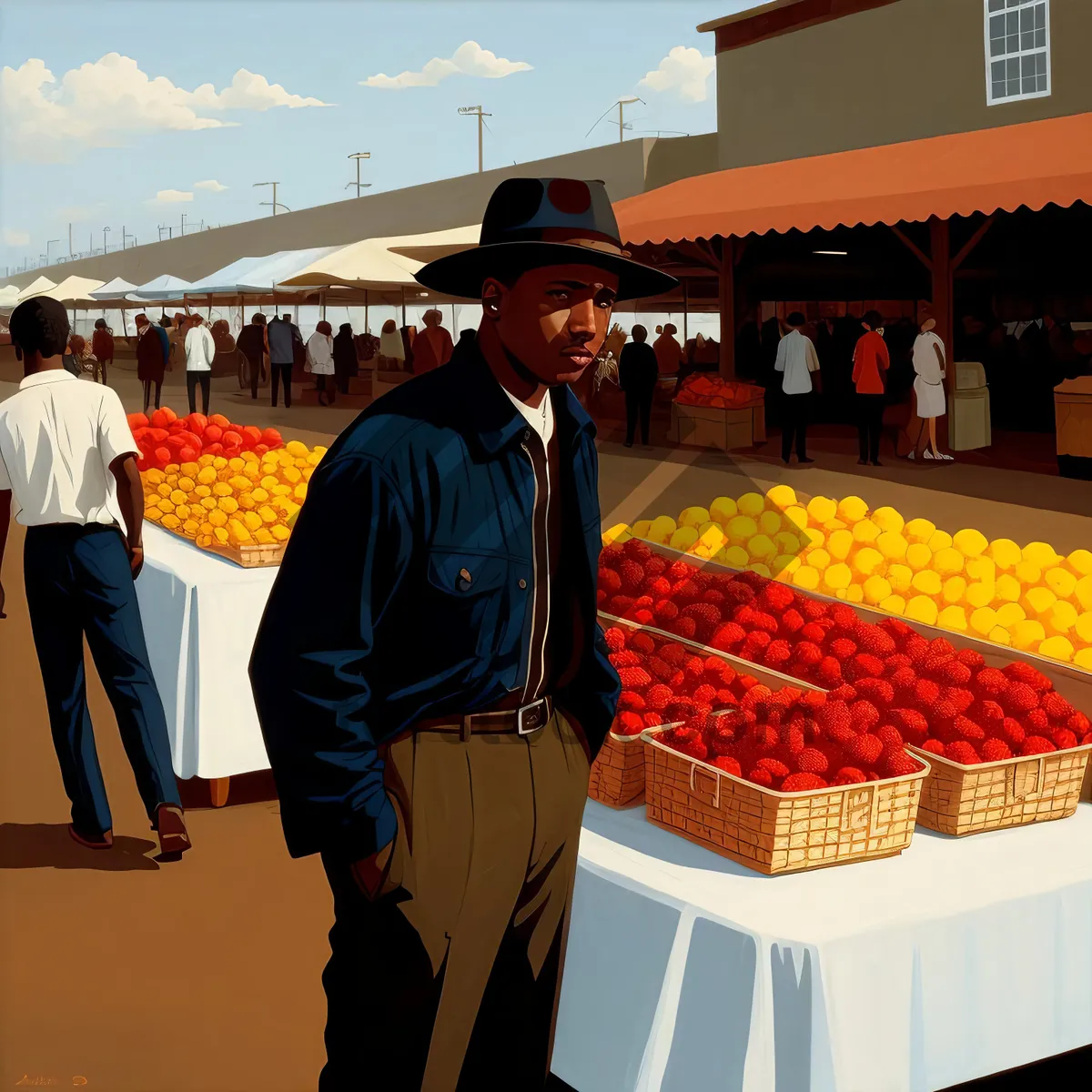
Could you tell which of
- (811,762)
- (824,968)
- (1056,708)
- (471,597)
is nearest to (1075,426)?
(1056,708)

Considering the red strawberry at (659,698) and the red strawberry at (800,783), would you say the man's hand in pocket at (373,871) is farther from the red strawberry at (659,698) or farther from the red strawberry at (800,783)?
the red strawberry at (659,698)

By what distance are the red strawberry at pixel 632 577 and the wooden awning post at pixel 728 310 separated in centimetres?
1363

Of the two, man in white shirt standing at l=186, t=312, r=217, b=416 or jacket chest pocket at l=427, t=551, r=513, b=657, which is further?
man in white shirt standing at l=186, t=312, r=217, b=416

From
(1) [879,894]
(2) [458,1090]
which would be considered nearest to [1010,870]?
(1) [879,894]

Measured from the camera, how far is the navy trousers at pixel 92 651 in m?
4.05

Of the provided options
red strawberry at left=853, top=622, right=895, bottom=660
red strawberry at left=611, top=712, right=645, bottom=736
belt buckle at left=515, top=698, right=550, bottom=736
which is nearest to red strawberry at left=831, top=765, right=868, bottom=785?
red strawberry at left=611, top=712, right=645, bottom=736

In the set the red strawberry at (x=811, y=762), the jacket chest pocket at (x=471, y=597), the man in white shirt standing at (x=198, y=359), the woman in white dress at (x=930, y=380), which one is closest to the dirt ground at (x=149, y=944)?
the red strawberry at (x=811, y=762)

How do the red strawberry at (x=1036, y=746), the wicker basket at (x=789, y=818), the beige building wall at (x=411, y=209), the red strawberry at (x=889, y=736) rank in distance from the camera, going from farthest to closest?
the beige building wall at (x=411, y=209)
the red strawberry at (x=1036, y=746)
the red strawberry at (x=889, y=736)
the wicker basket at (x=789, y=818)

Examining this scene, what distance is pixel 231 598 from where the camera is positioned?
15.9 feet

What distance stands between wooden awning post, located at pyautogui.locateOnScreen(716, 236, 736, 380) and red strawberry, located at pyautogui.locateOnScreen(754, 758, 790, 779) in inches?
603

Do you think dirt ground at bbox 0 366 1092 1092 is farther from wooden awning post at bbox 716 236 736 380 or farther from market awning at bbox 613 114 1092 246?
wooden awning post at bbox 716 236 736 380

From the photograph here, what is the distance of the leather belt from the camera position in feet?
6.51

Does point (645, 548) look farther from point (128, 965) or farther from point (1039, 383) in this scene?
point (1039, 383)

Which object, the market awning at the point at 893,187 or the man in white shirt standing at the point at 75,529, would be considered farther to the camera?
the market awning at the point at 893,187
